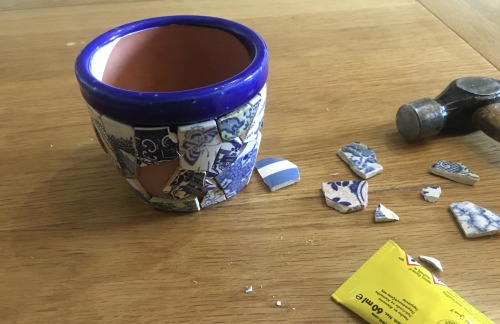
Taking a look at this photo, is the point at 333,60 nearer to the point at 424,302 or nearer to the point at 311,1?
the point at 311,1

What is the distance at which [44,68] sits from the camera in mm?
675

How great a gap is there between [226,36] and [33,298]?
259 millimetres

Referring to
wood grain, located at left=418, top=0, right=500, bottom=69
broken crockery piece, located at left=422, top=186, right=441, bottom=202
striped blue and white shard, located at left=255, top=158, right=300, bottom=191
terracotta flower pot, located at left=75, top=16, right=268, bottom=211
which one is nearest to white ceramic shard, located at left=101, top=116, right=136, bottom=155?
terracotta flower pot, located at left=75, top=16, right=268, bottom=211

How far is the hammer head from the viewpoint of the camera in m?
0.51

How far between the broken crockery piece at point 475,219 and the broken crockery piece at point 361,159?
0.25 feet

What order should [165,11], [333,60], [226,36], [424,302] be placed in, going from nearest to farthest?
[424,302] → [226,36] → [333,60] → [165,11]

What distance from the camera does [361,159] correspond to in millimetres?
502

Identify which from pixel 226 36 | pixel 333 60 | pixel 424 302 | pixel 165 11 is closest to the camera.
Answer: pixel 424 302

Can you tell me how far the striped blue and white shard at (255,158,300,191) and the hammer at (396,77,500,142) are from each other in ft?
0.40

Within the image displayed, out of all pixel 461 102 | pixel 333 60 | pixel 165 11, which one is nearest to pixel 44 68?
pixel 165 11

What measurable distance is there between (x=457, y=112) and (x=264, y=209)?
0.22 meters

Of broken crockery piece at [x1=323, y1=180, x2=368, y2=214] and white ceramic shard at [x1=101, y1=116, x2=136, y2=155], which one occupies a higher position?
white ceramic shard at [x1=101, y1=116, x2=136, y2=155]

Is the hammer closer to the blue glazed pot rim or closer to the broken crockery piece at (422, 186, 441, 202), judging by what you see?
the broken crockery piece at (422, 186, 441, 202)

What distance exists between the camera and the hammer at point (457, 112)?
51 cm
